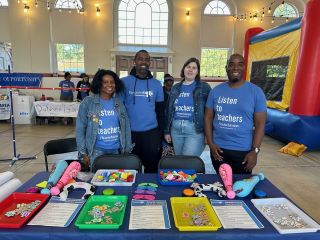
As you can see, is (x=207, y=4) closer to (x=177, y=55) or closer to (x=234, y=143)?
(x=177, y=55)

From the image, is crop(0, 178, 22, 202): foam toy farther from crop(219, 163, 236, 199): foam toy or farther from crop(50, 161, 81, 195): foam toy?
crop(219, 163, 236, 199): foam toy

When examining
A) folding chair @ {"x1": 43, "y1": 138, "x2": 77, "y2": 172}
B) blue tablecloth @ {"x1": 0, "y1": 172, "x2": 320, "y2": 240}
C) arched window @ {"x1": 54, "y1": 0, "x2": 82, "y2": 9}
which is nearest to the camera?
blue tablecloth @ {"x1": 0, "y1": 172, "x2": 320, "y2": 240}

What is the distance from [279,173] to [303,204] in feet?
3.06

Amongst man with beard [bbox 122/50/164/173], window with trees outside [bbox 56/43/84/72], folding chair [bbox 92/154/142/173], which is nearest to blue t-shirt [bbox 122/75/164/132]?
man with beard [bbox 122/50/164/173]

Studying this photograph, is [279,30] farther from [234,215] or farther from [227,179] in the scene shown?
[234,215]

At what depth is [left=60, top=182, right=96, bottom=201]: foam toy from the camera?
1.23 m

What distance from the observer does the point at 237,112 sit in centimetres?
171

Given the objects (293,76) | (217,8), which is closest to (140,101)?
(293,76)

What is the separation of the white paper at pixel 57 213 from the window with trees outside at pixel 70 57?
8.49 m

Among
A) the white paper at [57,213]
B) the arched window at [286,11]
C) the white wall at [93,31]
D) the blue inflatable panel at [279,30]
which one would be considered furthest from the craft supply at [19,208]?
the arched window at [286,11]

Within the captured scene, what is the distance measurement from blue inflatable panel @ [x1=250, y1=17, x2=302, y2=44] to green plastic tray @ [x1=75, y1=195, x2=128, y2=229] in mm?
5269

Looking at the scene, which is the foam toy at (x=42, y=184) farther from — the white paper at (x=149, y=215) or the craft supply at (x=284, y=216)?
the craft supply at (x=284, y=216)

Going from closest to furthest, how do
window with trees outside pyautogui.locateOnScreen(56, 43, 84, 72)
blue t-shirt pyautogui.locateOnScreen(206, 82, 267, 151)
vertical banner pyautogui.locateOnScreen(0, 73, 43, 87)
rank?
blue t-shirt pyautogui.locateOnScreen(206, 82, 267, 151) < vertical banner pyautogui.locateOnScreen(0, 73, 43, 87) < window with trees outside pyautogui.locateOnScreen(56, 43, 84, 72)

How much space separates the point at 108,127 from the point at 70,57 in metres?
7.94
